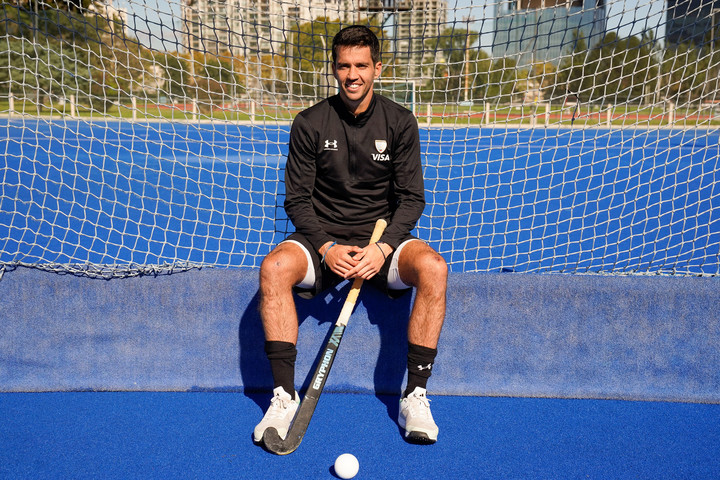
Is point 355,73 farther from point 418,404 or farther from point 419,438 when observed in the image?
point 419,438

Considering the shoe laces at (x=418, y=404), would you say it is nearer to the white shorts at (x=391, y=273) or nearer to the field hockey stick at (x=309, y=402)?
the field hockey stick at (x=309, y=402)

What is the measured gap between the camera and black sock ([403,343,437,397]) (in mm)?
2598

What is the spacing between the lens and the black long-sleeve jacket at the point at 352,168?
279 centimetres

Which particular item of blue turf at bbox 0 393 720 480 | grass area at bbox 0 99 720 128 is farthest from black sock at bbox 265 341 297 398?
grass area at bbox 0 99 720 128

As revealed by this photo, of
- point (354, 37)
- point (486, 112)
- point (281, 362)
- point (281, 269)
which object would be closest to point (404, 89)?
point (486, 112)

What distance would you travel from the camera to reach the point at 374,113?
2887 mm

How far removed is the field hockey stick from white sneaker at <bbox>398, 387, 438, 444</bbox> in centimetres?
37

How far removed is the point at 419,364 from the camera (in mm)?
2598

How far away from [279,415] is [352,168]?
1127mm

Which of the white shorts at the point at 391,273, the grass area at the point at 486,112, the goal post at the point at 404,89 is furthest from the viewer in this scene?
the goal post at the point at 404,89

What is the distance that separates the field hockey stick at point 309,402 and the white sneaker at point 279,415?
2 centimetres

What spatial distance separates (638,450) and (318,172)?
5.82ft

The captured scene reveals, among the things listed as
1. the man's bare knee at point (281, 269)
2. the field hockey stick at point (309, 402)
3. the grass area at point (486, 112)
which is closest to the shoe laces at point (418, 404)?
the field hockey stick at point (309, 402)

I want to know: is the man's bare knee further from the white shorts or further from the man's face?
the man's face
